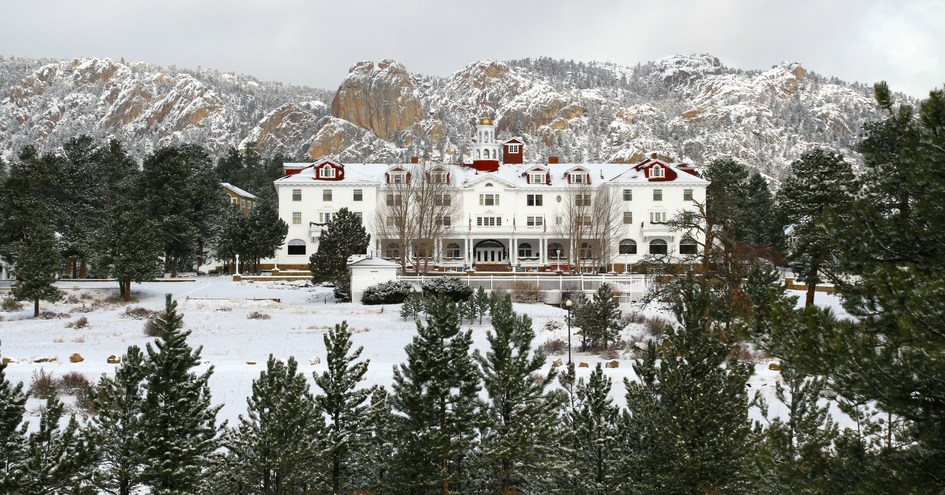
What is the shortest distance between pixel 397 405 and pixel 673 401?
17.3ft

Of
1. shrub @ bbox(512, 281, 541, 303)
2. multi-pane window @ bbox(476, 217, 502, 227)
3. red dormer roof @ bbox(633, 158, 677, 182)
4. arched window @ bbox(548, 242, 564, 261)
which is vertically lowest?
shrub @ bbox(512, 281, 541, 303)

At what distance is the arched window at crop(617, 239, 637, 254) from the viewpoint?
203ft

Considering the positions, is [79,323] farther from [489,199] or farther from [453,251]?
[489,199]

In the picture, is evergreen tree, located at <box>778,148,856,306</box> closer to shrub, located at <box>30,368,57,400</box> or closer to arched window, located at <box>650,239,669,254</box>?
arched window, located at <box>650,239,669,254</box>

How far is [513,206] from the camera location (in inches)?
2520

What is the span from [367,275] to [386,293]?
2.22 metres

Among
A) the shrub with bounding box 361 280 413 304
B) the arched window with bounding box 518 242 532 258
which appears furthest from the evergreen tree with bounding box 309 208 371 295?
the arched window with bounding box 518 242 532 258

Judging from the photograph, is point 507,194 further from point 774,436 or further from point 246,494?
point 774,436

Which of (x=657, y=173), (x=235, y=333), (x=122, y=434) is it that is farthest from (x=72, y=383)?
(x=657, y=173)

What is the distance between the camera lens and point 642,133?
17662 cm

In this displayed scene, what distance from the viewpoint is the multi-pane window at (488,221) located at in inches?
2505

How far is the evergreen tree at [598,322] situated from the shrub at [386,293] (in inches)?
514

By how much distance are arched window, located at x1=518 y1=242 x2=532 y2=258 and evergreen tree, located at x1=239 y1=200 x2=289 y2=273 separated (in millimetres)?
23116

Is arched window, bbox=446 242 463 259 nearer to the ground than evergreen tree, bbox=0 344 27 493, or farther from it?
farther from it
